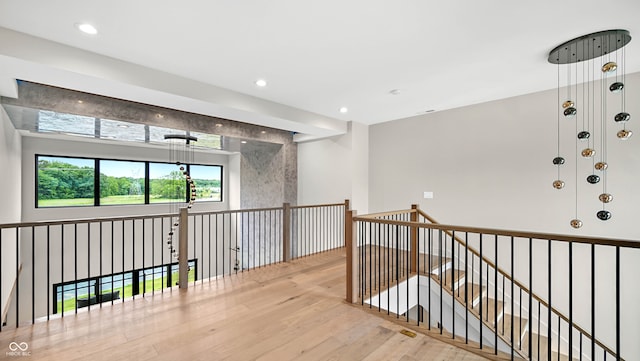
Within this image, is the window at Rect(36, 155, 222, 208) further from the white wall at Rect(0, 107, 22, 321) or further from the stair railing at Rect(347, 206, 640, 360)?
the stair railing at Rect(347, 206, 640, 360)

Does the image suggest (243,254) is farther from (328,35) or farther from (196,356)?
(328,35)

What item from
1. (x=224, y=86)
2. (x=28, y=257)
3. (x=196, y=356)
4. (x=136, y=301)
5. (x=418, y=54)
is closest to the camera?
(x=196, y=356)

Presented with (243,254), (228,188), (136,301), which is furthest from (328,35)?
(228,188)

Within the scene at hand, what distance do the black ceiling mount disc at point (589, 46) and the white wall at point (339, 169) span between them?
362 cm

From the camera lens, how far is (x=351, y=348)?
2.45 metres

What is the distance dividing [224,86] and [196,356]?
3.32 meters

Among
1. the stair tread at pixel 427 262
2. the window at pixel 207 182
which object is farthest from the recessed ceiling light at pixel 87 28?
the window at pixel 207 182

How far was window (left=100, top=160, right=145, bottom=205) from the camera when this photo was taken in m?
7.29

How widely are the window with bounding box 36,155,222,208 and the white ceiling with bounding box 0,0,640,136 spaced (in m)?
4.40

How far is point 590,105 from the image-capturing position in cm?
387

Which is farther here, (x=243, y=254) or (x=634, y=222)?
(x=243, y=254)

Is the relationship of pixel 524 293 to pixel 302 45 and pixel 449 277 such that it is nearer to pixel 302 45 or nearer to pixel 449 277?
pixel 449 277

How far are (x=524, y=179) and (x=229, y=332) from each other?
15.2ft

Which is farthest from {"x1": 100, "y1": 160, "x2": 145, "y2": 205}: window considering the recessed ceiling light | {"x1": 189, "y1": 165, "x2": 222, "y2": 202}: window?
the recessed ceiling light
